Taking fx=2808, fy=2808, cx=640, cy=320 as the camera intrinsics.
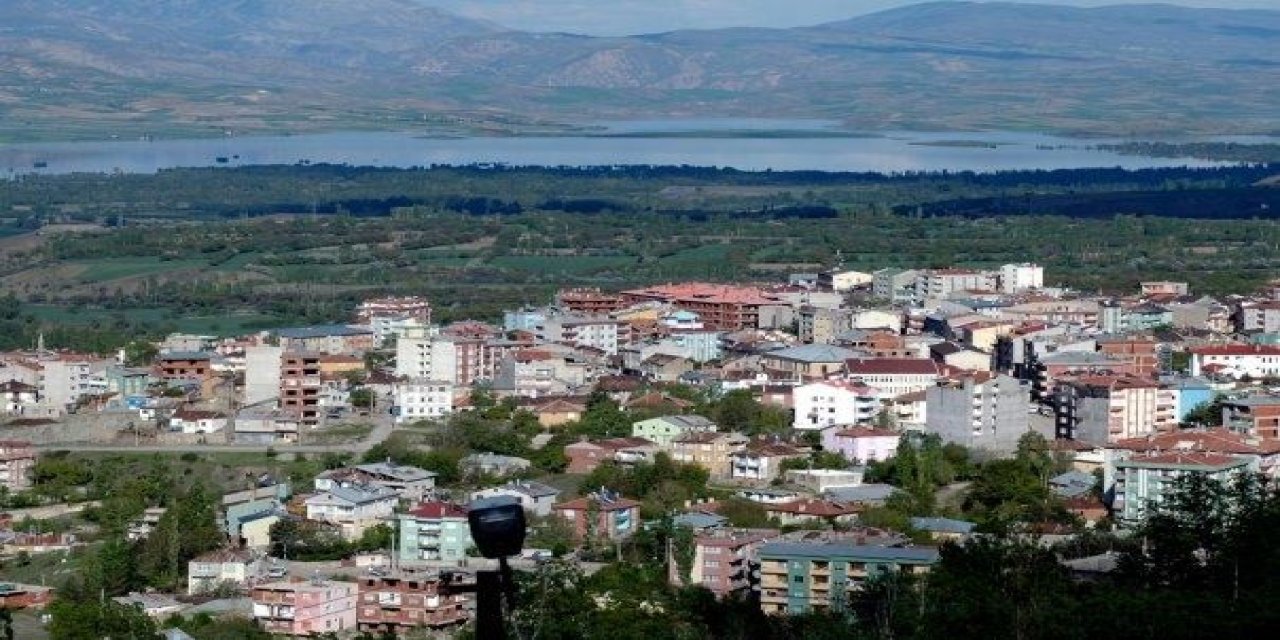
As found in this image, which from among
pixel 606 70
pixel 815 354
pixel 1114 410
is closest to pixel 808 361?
pixel 815 354

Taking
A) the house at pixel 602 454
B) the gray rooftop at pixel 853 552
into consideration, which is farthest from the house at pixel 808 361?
the gray rooftop at pixel 853 552

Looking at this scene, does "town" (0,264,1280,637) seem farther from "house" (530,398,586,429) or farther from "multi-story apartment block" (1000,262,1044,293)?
"multi-story apartment block" (1000,262,1044,293)

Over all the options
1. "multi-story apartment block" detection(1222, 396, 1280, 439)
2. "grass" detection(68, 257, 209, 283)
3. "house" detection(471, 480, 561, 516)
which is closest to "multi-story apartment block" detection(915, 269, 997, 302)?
"multi-story apartment block" detection(1222, 396, 1280, 439)

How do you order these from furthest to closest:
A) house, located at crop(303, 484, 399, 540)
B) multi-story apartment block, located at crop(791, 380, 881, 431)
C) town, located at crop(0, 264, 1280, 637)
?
1. multi-story apartment block, located at crop(791, 380, 881, 431)
2. house, located at crop(303, 484, 399, 540)
3. town, located at crop(0, 264, 1280, 637)

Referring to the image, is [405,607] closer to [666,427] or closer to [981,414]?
[666,427]

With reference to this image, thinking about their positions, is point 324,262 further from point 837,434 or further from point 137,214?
point 837,434

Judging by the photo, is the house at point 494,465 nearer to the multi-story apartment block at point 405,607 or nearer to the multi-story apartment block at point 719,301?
the multi-story apartment block at point 405,607

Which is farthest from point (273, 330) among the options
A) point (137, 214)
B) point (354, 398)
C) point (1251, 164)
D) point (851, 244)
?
point (1251, 164)
